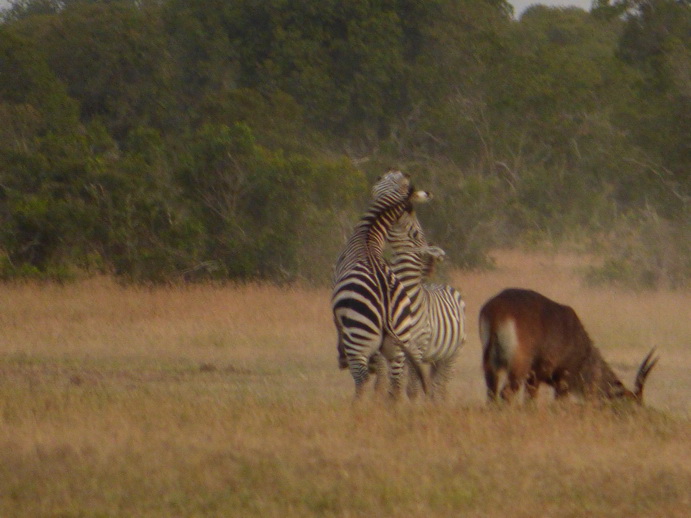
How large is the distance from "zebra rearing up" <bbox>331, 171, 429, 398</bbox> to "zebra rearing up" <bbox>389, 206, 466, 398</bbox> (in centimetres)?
28

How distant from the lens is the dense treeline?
1758 cm

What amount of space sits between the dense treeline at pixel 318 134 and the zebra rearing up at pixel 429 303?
8506 millimetres

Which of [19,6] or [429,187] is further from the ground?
[19,6]

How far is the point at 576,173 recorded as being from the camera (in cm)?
2942

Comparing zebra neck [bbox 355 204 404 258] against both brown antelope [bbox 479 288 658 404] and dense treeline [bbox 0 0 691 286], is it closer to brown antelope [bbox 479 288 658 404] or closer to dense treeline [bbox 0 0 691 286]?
brown antelope [bbox 479 288 658 404]

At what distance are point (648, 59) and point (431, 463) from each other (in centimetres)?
1688

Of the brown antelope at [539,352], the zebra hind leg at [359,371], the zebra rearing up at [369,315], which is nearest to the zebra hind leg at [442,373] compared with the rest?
the zebra rearing up at [369,315]

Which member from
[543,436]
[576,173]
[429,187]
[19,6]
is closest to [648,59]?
[429,187]

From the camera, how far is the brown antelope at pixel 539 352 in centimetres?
737

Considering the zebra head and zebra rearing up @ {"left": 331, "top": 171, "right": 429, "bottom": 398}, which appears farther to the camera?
the zebra head

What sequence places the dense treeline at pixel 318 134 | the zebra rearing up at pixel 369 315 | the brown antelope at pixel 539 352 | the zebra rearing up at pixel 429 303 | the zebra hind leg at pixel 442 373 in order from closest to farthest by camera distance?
the brown antelope at pixel 539 352, the zebra rearing up at pixel 369 315, the zebra rearing up at pixel 429 303, the zebra hind leg at pixel 442 373, the dense treeline at pixel 318 134

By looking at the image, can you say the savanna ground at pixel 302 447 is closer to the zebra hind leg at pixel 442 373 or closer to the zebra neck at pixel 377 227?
the zebra hind leg at pixel 442 373

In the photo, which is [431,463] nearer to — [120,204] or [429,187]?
[120,204]

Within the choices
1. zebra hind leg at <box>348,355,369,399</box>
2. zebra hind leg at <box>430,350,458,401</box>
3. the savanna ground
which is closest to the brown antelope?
the savanna ground
